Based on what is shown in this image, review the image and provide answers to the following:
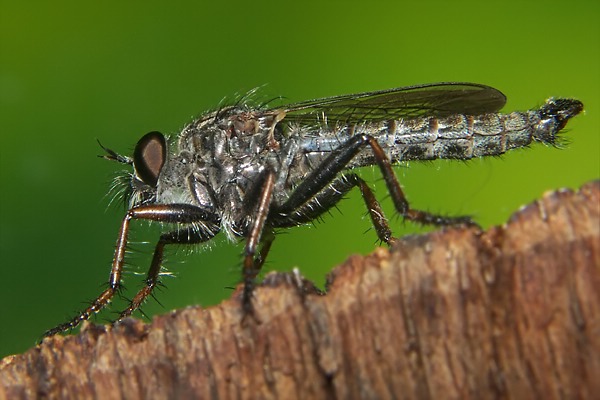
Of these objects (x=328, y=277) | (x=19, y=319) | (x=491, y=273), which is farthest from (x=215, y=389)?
(x=19, y=319)

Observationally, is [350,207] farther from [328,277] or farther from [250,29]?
[328,277]

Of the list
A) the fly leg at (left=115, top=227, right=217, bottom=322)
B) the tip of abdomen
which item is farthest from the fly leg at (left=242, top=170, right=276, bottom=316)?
the tip of abdomen

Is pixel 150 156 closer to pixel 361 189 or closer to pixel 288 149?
pixel 288 149

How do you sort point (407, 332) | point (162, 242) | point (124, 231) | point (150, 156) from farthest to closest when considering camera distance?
point (150, 156)
point (162, 242)
point (124, 231)
point (407, 332)

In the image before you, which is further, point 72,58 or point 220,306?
point 72,58

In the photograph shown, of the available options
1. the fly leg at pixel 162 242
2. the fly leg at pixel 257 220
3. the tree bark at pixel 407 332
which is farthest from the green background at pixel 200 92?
the tree bark at pixel 407 332

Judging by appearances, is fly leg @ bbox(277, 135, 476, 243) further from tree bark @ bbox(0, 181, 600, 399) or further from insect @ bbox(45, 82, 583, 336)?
tree bark @ bbox(0, 181, 600, 399)

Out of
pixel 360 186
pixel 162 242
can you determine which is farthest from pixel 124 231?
pixel 360 186
